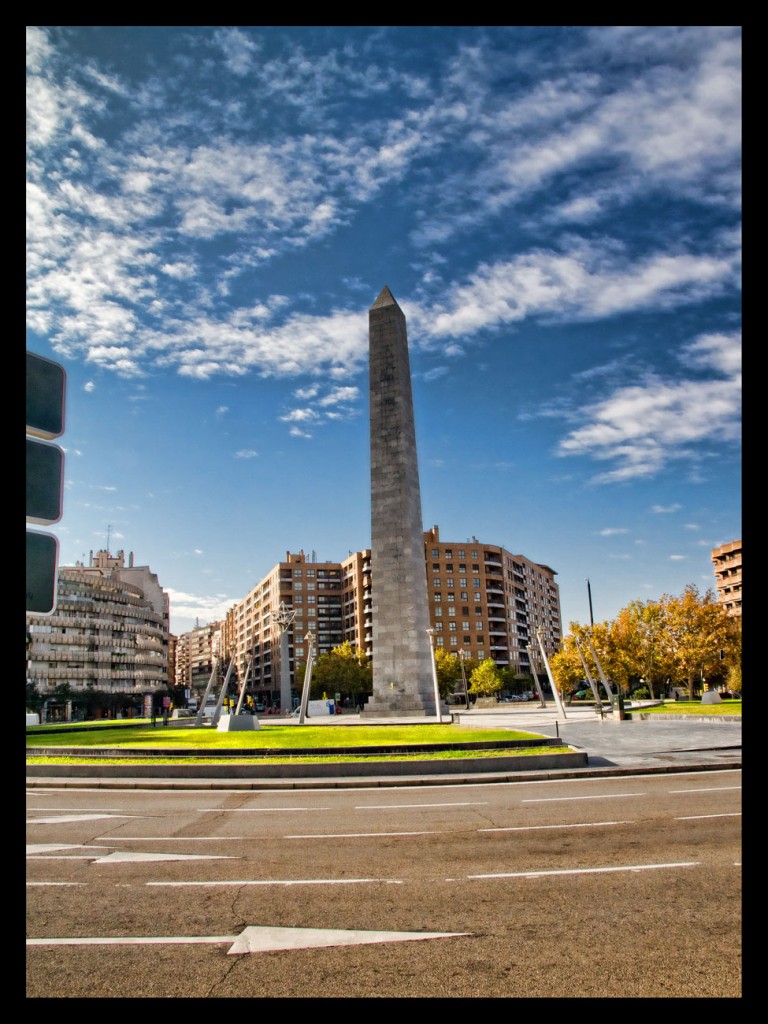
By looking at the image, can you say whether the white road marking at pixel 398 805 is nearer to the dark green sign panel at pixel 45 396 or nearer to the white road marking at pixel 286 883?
the white road marking at pixel 286 883

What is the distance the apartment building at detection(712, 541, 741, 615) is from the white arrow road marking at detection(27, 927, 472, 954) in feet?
381

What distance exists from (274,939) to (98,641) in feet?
342

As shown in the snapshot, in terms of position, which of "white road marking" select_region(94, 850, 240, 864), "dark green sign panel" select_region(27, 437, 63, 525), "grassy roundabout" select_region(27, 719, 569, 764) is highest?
"dark green sign panel" select_region(27, 437, 63, 525)

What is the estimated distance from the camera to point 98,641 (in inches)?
4008

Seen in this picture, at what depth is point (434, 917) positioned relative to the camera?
6.83 m

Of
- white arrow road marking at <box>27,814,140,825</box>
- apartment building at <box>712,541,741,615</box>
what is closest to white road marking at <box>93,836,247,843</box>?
white arrow road marking at <box>27,814,140,825</box>

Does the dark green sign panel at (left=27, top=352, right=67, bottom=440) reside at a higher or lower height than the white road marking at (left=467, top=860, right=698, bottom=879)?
higher

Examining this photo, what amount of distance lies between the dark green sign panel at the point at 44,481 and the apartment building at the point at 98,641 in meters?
91.0

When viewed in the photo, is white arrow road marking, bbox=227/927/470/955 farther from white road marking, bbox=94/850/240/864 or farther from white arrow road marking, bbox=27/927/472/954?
white road marking, bbox=94/850/240/864

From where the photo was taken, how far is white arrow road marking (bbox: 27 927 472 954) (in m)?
6.12
